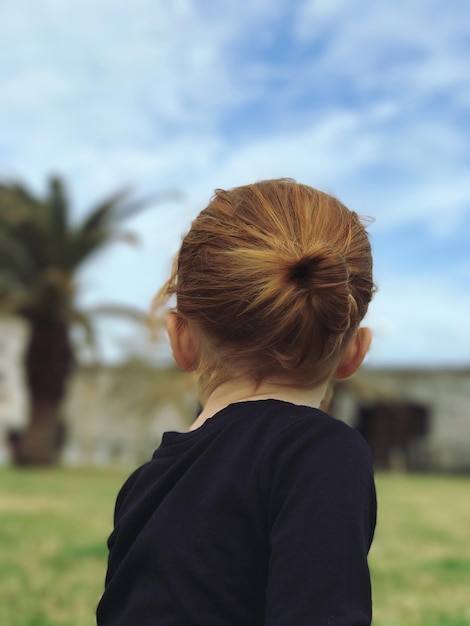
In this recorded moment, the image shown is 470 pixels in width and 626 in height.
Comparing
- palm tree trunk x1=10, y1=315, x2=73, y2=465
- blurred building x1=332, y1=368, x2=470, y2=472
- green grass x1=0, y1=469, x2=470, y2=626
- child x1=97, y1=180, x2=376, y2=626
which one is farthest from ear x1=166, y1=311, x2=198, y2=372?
blurred building x1=332, y1=368, x2=470, y2=472

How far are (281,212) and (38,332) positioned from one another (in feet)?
64.6

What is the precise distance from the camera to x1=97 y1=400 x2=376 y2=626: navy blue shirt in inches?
49.2

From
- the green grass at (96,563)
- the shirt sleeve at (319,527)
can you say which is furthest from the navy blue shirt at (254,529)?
the green grass at (96,563)

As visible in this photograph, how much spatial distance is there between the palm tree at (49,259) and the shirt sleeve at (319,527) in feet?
59.5

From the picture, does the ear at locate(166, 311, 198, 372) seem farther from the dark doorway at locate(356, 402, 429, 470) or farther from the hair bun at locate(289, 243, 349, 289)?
the dark doorway at locate(356, 402, 429, 470)

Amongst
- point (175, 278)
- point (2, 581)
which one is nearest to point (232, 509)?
point (175, 278)

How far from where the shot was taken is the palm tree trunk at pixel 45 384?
67.5 feet

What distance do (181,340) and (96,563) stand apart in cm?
408

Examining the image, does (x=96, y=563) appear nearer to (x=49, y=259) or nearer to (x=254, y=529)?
(x=254, y=529)

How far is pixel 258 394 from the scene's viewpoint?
1.49 meters

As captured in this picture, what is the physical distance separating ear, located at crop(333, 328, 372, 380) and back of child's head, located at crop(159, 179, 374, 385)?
0.05 m

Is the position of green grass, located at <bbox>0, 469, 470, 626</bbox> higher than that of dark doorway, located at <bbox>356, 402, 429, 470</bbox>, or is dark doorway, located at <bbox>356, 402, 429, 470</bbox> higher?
green grass, located at <bbox>0, 469, 470, 626</bbox>

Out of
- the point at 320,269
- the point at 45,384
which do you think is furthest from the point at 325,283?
the point at 45,384

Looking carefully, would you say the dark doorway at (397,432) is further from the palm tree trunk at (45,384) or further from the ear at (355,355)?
the ear at (355,355)
